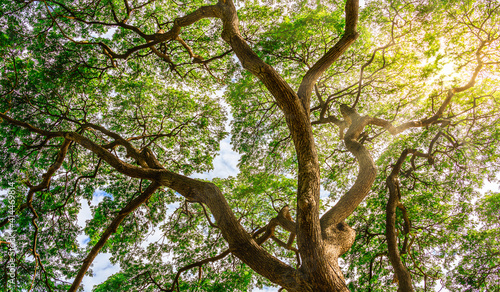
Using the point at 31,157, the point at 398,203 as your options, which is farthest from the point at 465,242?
the point at 31,157

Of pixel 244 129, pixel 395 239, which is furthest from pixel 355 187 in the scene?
pixel 244 129

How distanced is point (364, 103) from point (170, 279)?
8117 millimetres

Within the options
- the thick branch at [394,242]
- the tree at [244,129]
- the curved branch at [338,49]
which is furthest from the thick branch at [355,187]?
the curved branch at [338,49]

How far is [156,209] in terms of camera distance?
735 cm

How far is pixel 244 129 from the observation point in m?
7.44

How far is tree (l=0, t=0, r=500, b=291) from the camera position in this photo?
232 inches

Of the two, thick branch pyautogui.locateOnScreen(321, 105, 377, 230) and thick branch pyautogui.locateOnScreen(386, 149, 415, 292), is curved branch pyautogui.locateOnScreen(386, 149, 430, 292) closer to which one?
thick branch pyautogui.locateOnScreen(386, 149, 415, 292)

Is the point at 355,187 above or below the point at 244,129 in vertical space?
below

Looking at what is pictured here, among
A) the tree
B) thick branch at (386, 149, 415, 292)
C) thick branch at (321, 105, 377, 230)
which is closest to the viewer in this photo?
thick branch at (321, 105, 377, 230)

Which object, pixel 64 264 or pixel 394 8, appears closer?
pixel 394 8

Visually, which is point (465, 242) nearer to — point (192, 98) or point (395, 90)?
point (395, 90)

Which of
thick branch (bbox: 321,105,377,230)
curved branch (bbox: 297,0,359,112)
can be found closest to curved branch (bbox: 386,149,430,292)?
thick branch (bbox: 321,105,377,230)

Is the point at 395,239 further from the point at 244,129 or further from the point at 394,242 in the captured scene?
the point at 244,129

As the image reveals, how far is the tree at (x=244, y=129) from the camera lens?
232 inches
